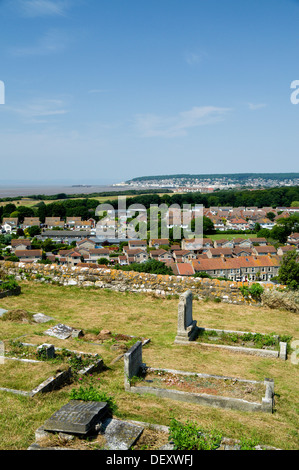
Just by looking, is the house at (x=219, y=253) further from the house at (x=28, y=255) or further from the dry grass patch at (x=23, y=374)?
the dry grass patch at (x=23, y=374)

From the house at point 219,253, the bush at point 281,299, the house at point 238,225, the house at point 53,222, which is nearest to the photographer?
the bush at point 281,299

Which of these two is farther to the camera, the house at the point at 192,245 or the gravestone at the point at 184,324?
the house at the point at 192,245

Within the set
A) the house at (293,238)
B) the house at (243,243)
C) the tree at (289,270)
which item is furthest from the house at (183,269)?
the house at (293,238)

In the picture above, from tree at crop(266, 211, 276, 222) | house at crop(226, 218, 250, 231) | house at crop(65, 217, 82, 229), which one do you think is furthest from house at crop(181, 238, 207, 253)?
tree at crop(266, 211, 276, 222)

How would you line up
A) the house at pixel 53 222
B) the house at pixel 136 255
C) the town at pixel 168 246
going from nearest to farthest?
1. the town at pixel 168 246
2. the house at pixel 136 255
3. the house at pixel 53 222

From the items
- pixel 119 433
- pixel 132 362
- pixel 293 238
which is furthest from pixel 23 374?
pixel 293 238

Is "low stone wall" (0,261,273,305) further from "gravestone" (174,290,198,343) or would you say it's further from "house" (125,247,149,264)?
"house" (125,247,149,264)
